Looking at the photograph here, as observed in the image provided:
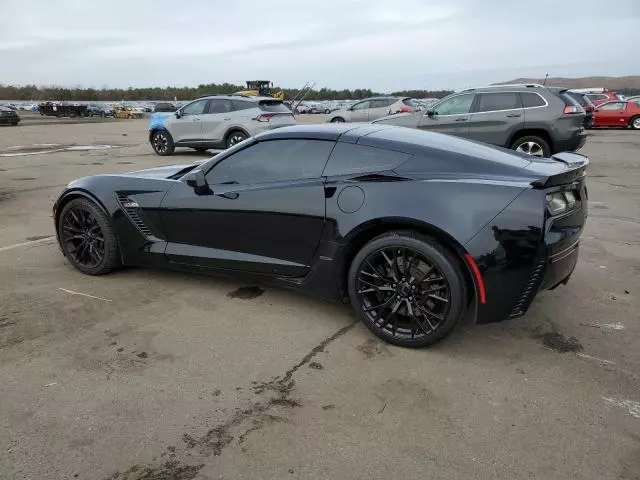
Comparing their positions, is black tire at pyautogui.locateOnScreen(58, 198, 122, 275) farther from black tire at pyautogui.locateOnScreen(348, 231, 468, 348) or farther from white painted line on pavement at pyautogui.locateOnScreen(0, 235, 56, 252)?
black tire at pyautogui.locateOnScreen(348, 231, 468, 348)

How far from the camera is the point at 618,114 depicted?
917 inches

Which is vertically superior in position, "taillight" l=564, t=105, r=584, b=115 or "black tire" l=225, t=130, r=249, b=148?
"taillight" l=564, t=105, r=584, b=115

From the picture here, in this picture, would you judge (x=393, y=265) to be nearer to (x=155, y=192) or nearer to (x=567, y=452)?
(x=567, y=452)

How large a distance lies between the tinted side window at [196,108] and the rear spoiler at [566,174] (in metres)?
11.4

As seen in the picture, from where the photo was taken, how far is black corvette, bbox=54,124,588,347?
3.01 m

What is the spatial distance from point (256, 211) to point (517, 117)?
815 centimetres

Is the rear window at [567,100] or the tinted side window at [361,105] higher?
the tinted side window at [361,105]

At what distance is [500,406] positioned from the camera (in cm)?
268

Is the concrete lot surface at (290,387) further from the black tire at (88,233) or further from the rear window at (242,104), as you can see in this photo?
the rear window at (242,104)

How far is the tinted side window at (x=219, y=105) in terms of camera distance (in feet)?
44.1

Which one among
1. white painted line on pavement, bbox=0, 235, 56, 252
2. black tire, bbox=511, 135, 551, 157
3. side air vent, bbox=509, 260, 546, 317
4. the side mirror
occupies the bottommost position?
white painted line on pavement, bbox=0, 235, 56, 252

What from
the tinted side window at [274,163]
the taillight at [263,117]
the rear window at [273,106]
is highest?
the rear window at [273,106]

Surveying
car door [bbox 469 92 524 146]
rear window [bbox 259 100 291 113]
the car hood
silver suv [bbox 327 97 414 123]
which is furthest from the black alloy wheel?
the car hood

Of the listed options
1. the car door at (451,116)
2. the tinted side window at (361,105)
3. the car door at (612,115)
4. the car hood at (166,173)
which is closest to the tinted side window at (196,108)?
the car door at (451,116)
